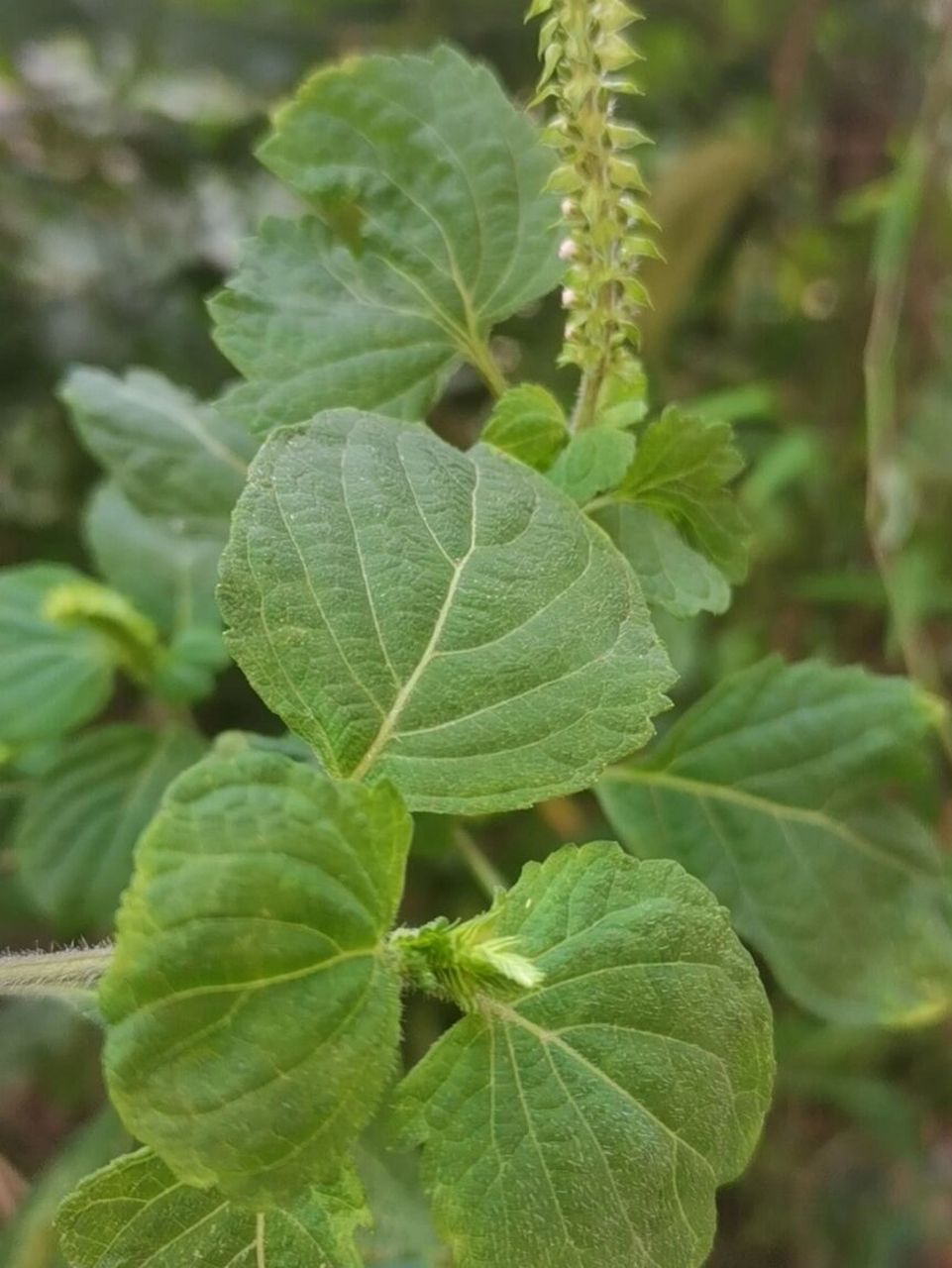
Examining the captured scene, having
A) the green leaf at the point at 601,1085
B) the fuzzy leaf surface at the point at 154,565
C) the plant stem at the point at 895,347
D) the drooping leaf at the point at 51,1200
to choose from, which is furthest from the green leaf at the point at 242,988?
the plant stem at the point at 895,347

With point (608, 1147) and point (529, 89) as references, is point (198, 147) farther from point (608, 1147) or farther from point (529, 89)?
point (608, 1147)

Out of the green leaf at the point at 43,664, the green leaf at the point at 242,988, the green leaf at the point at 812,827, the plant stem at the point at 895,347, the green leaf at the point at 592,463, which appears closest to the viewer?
the green leaf at the point at 242,988

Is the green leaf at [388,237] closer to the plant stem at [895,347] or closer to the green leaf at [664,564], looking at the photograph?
the green leaf at [664,564]

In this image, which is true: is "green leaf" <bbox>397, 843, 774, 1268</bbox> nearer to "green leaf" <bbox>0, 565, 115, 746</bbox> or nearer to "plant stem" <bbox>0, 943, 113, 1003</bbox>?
"plant stem" <bbox>0, 943, 113, 1003</bbox>

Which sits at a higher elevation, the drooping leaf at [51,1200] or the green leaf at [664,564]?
the green leaf at [664,564]

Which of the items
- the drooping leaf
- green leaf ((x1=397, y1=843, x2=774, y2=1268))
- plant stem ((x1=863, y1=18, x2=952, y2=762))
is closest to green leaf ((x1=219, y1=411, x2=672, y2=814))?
green leaf ((x1=397, y1=843, x2=774, y2=1268))

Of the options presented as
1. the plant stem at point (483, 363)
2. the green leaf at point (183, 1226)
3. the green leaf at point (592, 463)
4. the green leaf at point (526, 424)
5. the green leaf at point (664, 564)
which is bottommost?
the green leaf at point (183, 1226)
